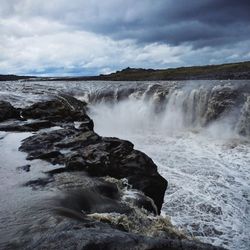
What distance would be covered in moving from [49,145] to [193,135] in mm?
17115

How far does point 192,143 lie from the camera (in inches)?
1011

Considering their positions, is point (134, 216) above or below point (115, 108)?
above

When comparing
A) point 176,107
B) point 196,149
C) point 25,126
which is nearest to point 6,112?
point 25,126

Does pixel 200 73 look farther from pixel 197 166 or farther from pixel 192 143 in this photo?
pixel 197 166

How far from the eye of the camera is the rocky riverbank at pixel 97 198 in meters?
5.79

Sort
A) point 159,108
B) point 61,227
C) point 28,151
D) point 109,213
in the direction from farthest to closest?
1. point 159,108
2. point 28,151
3. point 109,213
4. point 61,227

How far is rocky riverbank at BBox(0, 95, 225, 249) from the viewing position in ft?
19.0

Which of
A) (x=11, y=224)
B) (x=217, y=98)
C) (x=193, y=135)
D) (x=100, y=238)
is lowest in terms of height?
(x=193, y=135)

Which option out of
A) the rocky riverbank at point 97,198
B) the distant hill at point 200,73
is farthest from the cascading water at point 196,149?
the distant hill at point 200,73

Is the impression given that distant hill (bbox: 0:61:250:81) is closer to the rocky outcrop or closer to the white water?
the white water

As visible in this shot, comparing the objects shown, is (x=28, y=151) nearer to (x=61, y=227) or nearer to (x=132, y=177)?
(x=132, y=177)

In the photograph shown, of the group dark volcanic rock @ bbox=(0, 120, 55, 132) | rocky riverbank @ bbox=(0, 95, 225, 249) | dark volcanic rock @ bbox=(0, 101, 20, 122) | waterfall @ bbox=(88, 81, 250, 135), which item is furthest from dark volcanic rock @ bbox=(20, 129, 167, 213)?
waterfall @ bbox=(88, 81, 250, 135)

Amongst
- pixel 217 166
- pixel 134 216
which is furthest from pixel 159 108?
pixel 134 216

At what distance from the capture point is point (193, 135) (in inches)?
1149
